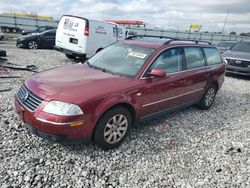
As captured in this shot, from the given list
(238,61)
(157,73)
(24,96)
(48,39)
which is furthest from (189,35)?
(24,96)

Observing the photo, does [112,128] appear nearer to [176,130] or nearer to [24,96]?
[24,96]

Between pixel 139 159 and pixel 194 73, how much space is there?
97.0 inches

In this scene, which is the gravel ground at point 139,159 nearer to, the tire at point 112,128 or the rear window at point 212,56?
the tire at point 112,128

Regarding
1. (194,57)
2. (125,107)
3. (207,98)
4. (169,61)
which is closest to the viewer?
(125,107)

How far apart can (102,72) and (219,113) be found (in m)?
3.56

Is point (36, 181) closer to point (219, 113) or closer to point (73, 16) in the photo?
point (219, 113)

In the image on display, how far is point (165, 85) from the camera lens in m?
4.20

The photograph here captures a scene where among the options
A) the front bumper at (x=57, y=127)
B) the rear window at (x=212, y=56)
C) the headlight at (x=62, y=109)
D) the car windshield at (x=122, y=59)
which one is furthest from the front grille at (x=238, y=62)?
the headlight at (x=62, y=109)

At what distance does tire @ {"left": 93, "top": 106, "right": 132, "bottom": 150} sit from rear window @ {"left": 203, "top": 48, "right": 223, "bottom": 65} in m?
3.11

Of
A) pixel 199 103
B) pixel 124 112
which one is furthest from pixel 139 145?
pixel 199 103

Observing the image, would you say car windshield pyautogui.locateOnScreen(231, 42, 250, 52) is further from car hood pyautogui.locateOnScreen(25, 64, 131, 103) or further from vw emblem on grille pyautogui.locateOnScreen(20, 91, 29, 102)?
vw emblem on grille pyautogui.locateOnScreen(20, 91, 29, 102)

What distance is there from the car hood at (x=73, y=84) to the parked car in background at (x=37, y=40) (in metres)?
11.8

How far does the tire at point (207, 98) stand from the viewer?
576 cm

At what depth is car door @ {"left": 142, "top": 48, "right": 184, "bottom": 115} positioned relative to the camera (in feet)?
12.9
